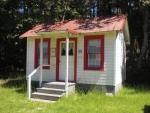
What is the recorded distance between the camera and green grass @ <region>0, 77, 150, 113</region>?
786cm

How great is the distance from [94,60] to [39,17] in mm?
9730

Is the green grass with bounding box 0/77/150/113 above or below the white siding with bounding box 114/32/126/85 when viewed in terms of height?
below

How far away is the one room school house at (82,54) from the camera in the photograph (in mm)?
10305

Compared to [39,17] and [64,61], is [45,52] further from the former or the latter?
[39,17]

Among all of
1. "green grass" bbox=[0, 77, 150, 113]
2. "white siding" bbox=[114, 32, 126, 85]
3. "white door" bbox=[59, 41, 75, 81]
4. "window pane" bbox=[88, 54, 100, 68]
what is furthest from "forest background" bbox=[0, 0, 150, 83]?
"green grass" bbox=[0, 77, 150, 113]

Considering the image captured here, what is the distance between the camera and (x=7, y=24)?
57.4ft

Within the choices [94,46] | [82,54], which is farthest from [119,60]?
[82,54]

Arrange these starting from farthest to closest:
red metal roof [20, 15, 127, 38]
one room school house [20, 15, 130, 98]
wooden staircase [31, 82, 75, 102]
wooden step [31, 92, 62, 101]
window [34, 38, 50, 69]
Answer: window [34, 38, 50, 69]
red metal roof [20, 15, 127, 38]
one room school house [20, 15, 130, 98]
wooden staircase [31, 82, 75, 102]
wooden step [31, 92, 62, 101]

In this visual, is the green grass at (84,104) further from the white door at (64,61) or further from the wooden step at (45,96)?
the white door at (64,61)

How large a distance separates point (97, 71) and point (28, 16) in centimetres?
1008

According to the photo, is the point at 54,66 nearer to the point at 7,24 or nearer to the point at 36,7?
the point at 7,24

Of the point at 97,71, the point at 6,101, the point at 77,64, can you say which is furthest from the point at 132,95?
the point at 6,101

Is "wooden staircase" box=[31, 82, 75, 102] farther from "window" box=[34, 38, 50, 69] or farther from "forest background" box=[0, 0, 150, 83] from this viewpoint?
"forest background" box=[0, 0, 150, 83]

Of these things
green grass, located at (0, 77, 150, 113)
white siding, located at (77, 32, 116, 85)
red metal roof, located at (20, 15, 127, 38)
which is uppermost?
red metal roof, located at (20, 15, 127, 38)
